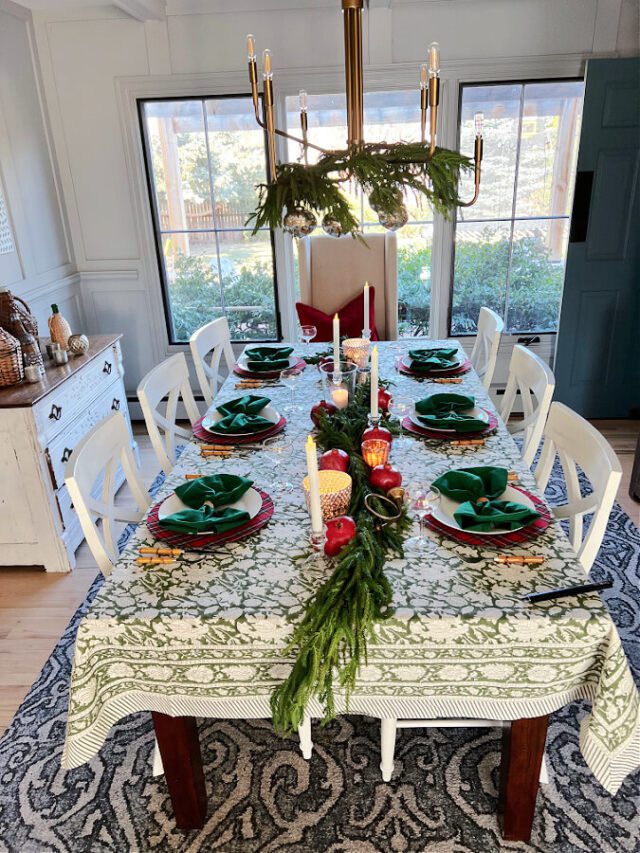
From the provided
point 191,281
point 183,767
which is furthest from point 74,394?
point 183,767

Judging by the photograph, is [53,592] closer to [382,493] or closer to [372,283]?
[382,493]

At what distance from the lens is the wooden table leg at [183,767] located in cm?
134

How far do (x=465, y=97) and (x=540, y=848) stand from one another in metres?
3.43

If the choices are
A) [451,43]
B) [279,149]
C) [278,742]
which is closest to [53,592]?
[278,742]

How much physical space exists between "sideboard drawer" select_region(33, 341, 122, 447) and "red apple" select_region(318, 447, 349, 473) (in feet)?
4.30

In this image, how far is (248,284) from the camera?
3846 mm

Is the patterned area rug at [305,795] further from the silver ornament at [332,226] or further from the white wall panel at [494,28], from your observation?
the white wall panel at [494,28]

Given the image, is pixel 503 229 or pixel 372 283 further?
pixel 503 229

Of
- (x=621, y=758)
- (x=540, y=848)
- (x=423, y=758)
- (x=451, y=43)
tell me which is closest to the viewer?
(x=621, y=758)

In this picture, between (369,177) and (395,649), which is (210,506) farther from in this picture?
(369,177)

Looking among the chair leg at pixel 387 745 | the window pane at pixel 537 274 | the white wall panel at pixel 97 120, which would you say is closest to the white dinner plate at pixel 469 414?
the chair leg at pixel 387 745

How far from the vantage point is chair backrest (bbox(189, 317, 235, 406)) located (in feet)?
8.47

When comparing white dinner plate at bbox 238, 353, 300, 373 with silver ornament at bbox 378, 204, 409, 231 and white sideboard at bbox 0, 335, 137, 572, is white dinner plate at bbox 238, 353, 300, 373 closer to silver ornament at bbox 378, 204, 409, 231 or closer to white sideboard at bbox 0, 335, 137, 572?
white sideboard at bbox 0, 335, 137, 572

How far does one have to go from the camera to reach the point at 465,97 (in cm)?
342
